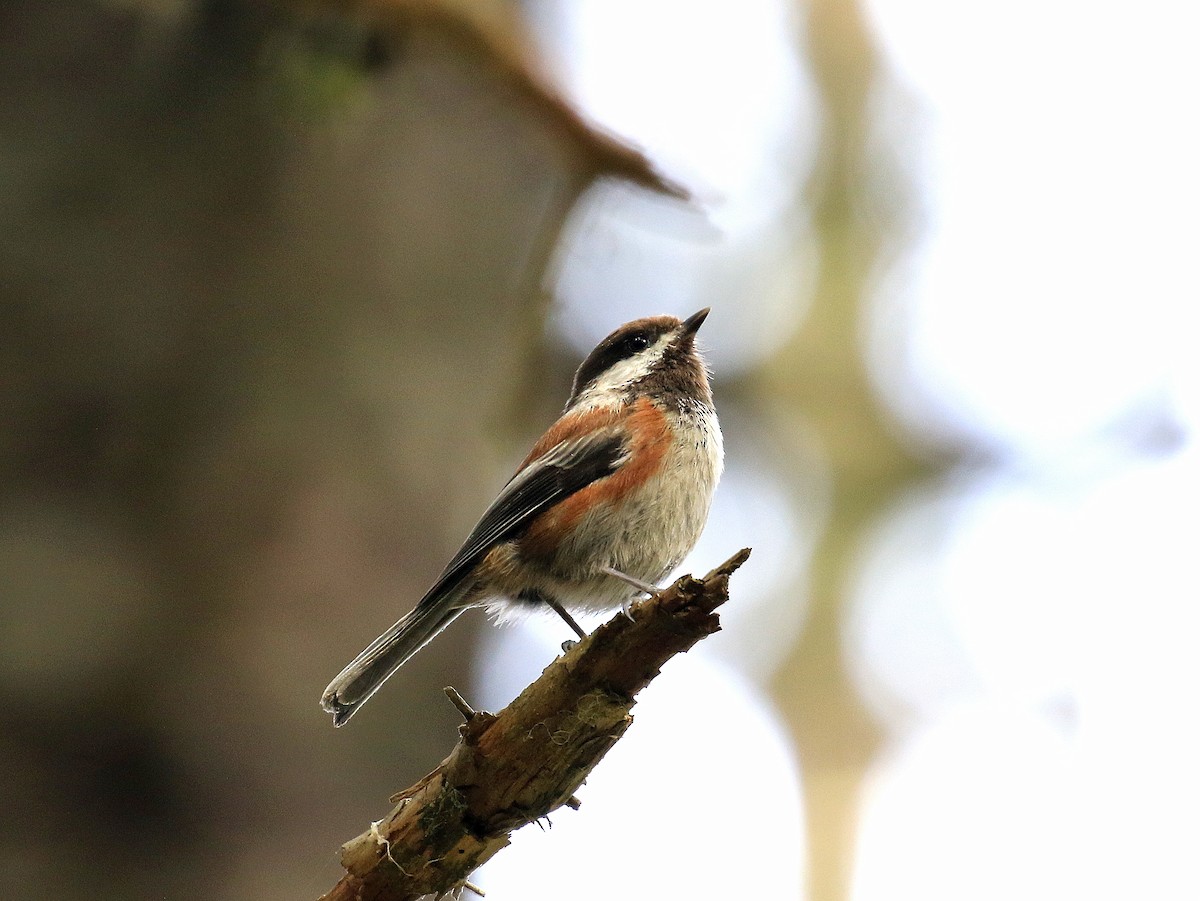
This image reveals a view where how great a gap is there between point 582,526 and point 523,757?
3.95 feet

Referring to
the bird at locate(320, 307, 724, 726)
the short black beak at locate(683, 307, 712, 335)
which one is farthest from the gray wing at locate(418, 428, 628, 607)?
the short black beak at locate(683, 307, 712, 335)

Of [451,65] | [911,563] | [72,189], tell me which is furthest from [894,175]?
[72,189]

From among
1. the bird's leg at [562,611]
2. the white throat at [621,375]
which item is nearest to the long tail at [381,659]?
the bird's leg at [562,611]

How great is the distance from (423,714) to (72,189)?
2.09 meters

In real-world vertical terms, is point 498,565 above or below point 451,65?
below

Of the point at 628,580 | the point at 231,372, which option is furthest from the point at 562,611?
the point at 231,372

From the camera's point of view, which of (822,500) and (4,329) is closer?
(4,329)

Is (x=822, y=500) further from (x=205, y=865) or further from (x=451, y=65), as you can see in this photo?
(x=205, y=865)

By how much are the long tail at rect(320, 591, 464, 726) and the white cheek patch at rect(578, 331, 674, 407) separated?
39.0 inches

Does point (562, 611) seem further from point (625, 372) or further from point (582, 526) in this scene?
point (625, 372)

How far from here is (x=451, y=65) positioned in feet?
12.5

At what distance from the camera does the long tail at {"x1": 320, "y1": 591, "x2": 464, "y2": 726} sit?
321 cm

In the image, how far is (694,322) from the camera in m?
4.17

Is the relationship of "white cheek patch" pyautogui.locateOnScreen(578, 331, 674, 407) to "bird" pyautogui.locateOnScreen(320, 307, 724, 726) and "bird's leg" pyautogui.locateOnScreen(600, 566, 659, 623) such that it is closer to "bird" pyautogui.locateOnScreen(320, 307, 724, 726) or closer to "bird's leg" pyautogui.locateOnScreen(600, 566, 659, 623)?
"bird" pyautogui.locateOnScreen(320, 307, 724, 726)
